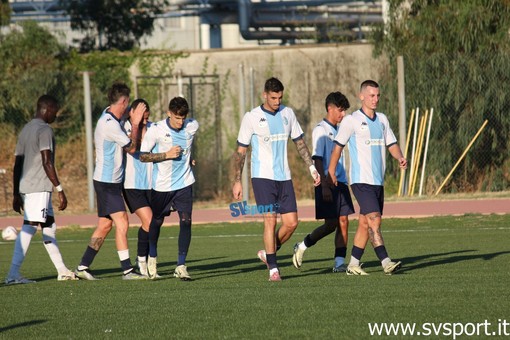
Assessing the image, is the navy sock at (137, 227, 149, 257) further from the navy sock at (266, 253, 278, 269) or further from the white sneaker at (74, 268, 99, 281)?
the navy sock at (266, 253, 278, 269)

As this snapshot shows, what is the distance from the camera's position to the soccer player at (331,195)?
1343 centimetres

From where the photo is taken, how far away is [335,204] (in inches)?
533

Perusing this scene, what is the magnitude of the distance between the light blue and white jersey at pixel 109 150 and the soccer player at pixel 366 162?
2481 millimetres

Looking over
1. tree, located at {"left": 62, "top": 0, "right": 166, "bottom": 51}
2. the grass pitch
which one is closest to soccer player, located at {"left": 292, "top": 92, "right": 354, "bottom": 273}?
the grass pitch

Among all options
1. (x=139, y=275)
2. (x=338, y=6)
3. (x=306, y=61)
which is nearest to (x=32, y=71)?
(x=306, y=61)

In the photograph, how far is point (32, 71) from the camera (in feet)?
92.9

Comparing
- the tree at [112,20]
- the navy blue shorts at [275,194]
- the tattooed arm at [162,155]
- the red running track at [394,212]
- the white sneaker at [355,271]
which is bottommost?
the red running track at [394,212]

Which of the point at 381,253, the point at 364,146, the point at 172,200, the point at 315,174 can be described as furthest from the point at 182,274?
the point at 364,146

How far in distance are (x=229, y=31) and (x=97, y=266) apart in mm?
41708

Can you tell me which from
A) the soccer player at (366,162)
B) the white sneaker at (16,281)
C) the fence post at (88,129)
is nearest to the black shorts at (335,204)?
the soccer player at (366,162)

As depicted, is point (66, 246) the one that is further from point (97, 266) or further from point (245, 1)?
point (245, 1)

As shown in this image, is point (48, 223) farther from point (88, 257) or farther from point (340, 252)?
point (340, 252)

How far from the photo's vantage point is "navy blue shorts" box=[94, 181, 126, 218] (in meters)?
13.0

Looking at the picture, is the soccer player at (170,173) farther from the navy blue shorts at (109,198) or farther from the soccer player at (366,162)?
the soccer player at (366,162)
